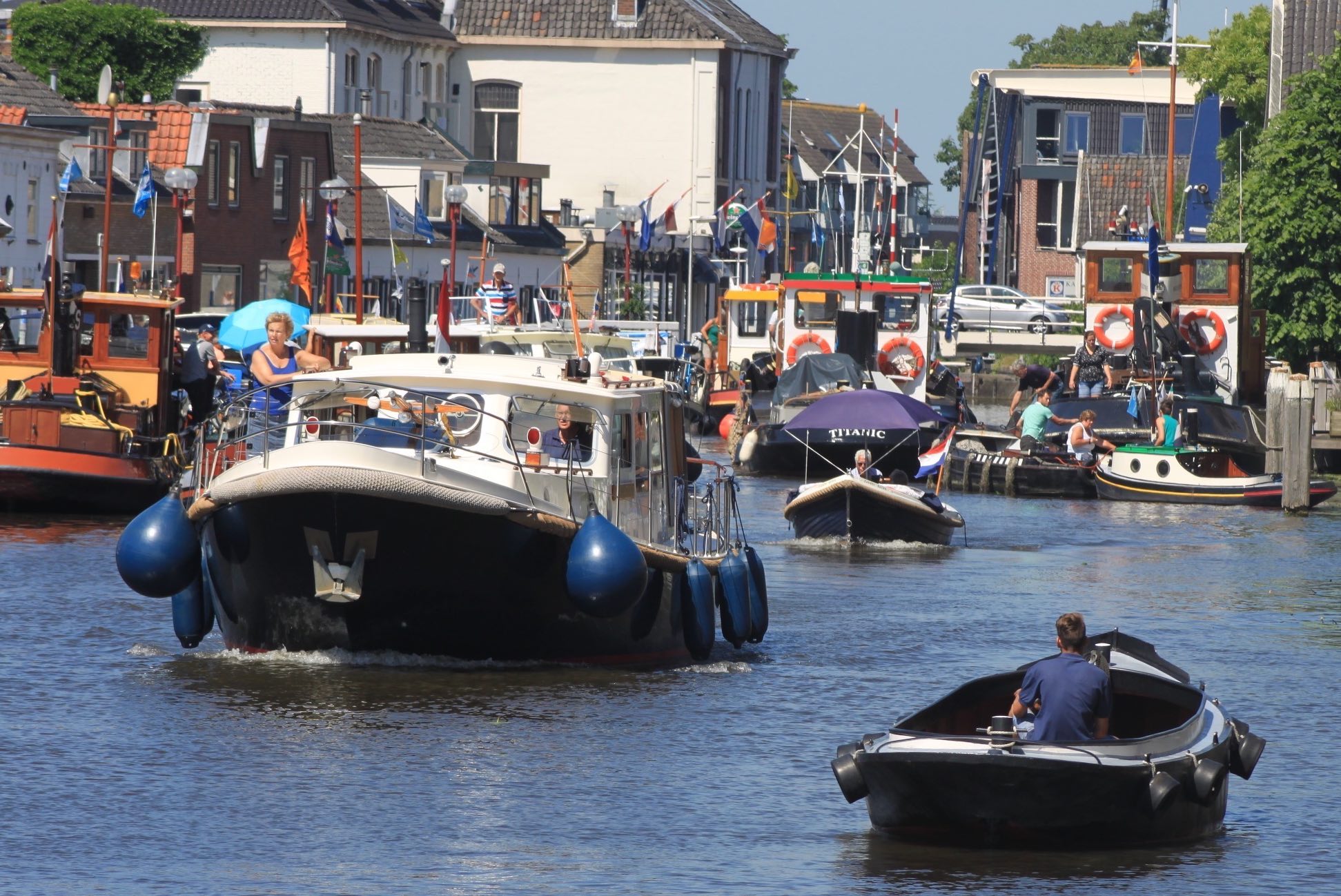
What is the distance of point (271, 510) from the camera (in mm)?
18188

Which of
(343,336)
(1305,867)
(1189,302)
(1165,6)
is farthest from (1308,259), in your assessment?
(1165,6)

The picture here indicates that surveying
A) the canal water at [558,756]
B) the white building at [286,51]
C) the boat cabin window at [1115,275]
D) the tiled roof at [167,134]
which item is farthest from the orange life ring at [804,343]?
the white building at [286,51]

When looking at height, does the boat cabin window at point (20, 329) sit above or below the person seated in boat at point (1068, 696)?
above

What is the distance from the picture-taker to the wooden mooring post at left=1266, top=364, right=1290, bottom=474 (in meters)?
37.9

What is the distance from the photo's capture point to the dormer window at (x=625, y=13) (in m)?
93.2

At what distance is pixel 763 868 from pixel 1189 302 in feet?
→ 119

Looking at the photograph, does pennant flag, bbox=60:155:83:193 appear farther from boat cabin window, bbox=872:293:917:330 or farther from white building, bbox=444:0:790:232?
white building, bbox=444:0:790:232

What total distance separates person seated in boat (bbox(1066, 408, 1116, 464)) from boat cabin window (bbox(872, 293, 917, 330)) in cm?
827

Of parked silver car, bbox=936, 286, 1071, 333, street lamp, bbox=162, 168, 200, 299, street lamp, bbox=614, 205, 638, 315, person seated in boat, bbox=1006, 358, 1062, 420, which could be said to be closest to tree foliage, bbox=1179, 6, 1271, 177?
parked silver car, bbox=936, 286, 1071, 333

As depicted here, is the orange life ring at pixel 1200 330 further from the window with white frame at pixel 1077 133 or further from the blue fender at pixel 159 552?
the window with white frame at pixel 1077 133

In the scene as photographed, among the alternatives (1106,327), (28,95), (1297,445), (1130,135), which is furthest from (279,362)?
(1130,135)

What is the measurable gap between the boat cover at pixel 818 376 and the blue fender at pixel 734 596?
1010 inches

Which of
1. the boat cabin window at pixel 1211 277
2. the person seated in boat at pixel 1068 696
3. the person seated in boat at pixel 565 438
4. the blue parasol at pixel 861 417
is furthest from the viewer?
the boat cabin window at pixel 1211 277

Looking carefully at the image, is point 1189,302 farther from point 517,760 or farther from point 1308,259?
point 517,760
